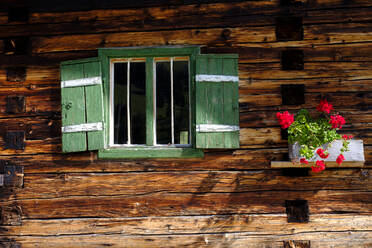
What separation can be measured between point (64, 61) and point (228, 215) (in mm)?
2654

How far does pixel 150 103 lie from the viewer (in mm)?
4070

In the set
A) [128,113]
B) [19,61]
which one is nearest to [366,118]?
[128,113]

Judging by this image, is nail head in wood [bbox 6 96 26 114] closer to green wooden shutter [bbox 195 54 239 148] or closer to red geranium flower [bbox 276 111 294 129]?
green wooden shutter [bbox 195 54 239 148]

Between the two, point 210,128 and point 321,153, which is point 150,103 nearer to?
point 210,128

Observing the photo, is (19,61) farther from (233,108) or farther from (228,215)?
(228,215)

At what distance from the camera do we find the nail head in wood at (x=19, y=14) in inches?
169

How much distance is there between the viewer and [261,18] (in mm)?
4082

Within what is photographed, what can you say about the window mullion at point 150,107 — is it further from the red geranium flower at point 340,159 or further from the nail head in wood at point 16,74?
the red geranium flower at point 340,159

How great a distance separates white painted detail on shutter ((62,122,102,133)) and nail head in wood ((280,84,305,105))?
2.15 m

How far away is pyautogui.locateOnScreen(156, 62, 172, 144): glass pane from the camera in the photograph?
418 cm

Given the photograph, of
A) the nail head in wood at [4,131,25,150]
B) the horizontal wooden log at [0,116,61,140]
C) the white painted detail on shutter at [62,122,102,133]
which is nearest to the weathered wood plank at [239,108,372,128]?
the white painted detail on shutter at [62,122,102,133]

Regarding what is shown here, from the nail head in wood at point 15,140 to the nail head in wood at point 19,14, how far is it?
1410 mm

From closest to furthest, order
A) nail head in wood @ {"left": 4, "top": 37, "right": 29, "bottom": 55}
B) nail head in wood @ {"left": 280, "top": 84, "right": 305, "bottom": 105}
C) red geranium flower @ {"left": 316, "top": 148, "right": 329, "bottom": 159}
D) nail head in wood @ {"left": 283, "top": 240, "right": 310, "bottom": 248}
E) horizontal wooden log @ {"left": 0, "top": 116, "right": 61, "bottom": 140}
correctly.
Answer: red geranium flower @ {"left": 316, "top": 148, "right": 329, "bottom": 159}, nail head in wood @ {"left": 283, "top": 240, "right": 310, "bottom": 248}, nail head in wood @ {"left": 280, "top": 84, "right": 305, "bottom": 105}, horizontal wooden log @ {"left": 0, "top": 116, "right": 61, "bottom": 140}, nail head in wood @ {"left": 4, "top": 37, "right": 29, "bottom": 55}

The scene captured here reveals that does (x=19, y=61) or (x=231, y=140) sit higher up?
(x=19, y=61)
